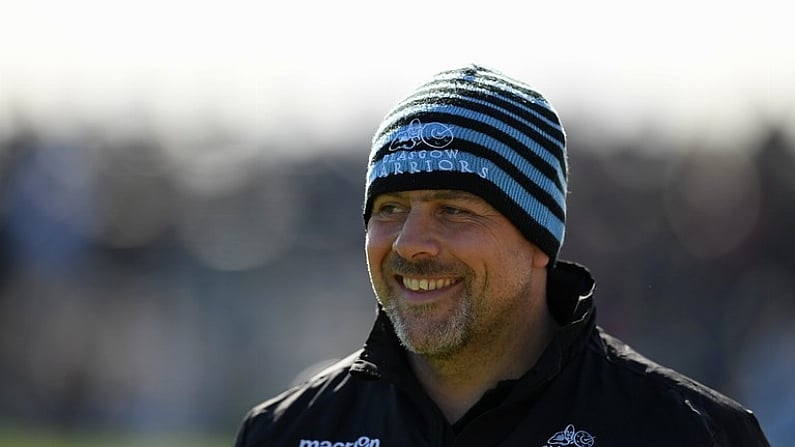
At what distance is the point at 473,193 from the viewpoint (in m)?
4.06

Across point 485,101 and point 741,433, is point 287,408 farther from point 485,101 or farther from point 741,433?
point 741,433

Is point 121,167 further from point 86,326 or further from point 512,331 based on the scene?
point 512,331

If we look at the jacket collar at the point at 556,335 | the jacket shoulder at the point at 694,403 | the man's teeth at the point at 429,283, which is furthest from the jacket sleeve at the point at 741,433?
the man's teeth at the point at 429,283

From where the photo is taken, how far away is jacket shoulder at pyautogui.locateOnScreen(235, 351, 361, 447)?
416 cm

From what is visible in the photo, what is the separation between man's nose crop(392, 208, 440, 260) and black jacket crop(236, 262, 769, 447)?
374mm

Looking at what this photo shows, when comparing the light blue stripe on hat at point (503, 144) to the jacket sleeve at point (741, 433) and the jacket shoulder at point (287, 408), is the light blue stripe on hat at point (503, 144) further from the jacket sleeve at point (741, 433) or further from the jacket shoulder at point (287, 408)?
the jacket sleeve at point (741, 433)

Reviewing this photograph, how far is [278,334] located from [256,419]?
16152 mm

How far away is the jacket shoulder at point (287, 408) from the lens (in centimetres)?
416

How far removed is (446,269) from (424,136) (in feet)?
1.43

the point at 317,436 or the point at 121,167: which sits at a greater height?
the point at 317,436

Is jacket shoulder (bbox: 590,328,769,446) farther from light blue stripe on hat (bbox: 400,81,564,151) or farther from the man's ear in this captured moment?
light blue stripe on hat (bbox: 400,81,564,151)

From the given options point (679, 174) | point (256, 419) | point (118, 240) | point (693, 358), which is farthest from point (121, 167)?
point (256, 419)

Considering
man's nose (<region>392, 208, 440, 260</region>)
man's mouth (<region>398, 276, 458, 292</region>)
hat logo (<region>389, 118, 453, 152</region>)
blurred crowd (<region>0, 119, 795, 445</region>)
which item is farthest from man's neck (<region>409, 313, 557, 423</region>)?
blurred crowd (<region>0, 119, 795, 445</region>)

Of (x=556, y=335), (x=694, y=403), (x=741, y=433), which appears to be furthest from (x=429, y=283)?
(x=741, y=433)
